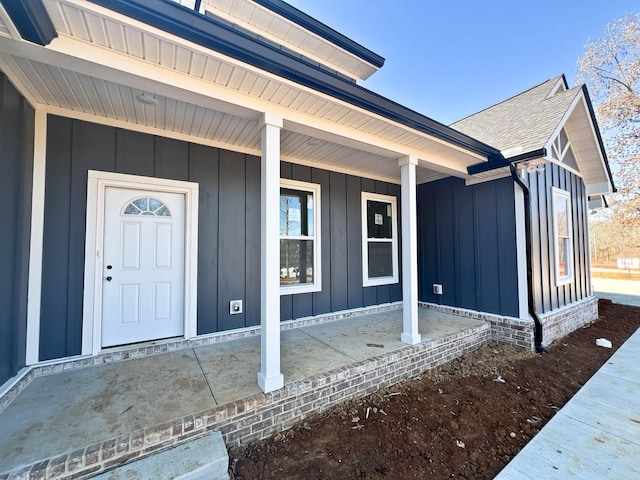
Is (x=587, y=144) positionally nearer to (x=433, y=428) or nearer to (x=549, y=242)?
(x=549, y=242)

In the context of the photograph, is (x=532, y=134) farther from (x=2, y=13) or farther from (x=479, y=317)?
(x=2, y=13)

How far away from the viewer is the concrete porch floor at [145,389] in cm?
178

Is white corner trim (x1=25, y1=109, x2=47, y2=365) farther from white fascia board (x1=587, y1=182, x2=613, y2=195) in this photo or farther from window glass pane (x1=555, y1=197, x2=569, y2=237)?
white fascia board (x1=587, y1=182, x2=613, y2=195)

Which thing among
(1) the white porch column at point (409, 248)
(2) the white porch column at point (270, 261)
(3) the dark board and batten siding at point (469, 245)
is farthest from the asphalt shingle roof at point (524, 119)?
(2) the white porch column at point (270, 261)

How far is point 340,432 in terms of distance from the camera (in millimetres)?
2375

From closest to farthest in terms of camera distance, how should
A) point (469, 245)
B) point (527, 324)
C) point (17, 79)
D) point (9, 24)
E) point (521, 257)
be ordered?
point (9, 24) → point (17, 79) → point (527, 324) → point (521, 257) → point (469, 245)

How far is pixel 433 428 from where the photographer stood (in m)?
2.44

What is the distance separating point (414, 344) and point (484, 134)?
4294 mm

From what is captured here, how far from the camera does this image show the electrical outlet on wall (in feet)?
12.1

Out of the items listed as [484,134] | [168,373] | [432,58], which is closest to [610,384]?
[484,134]

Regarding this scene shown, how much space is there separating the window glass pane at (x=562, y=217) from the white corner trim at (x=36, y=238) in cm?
736

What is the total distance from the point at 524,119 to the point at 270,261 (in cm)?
536

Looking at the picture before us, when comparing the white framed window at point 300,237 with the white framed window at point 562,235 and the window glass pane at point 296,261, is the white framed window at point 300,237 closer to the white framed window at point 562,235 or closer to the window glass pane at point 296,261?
the window glass pane at point 296,261

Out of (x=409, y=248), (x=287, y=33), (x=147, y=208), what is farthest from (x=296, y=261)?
(x=287, y=33)
